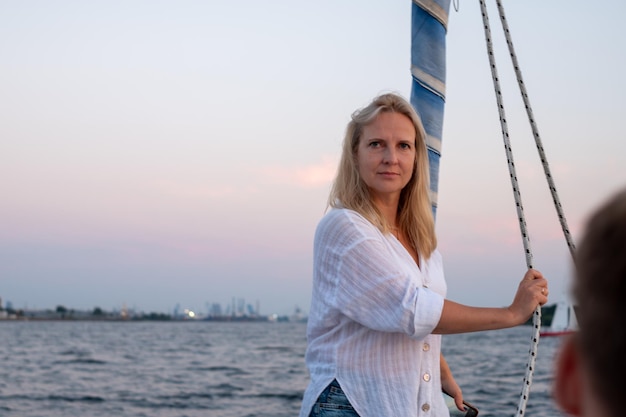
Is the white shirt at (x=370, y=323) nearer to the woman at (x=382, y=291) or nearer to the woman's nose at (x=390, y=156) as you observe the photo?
the woman at (x=382, y=291)

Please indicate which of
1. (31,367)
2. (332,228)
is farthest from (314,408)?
(31,367)

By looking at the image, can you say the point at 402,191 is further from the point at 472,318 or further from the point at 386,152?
the point at 472,318

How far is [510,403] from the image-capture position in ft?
76.4

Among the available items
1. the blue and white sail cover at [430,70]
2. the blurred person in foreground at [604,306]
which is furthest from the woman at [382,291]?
the blurred person in foreground at [604,306]

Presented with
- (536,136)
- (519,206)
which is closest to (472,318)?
(519,206)

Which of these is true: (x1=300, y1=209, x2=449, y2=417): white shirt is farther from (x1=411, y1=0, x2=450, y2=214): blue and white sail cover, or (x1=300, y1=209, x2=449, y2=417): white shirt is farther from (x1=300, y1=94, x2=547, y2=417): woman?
(x1=411, y1=0, x2=450, y2=214): blue and white sail cover

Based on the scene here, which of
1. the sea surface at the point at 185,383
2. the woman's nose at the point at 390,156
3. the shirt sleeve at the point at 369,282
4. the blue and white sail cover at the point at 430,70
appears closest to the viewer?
the shirt sleeve at the point at 369,282

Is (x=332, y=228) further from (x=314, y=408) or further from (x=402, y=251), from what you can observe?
(x=314, y=408)

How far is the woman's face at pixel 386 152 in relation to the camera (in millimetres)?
2625

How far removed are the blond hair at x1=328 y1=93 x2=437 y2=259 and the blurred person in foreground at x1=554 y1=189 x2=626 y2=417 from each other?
213cm

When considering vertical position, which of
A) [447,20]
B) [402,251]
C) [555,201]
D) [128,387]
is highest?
[447,20]

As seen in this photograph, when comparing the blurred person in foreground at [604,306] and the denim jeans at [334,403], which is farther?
the denim jeans at [334,403]

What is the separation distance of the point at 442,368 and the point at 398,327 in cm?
74

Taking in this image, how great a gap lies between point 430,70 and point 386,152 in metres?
1.22
